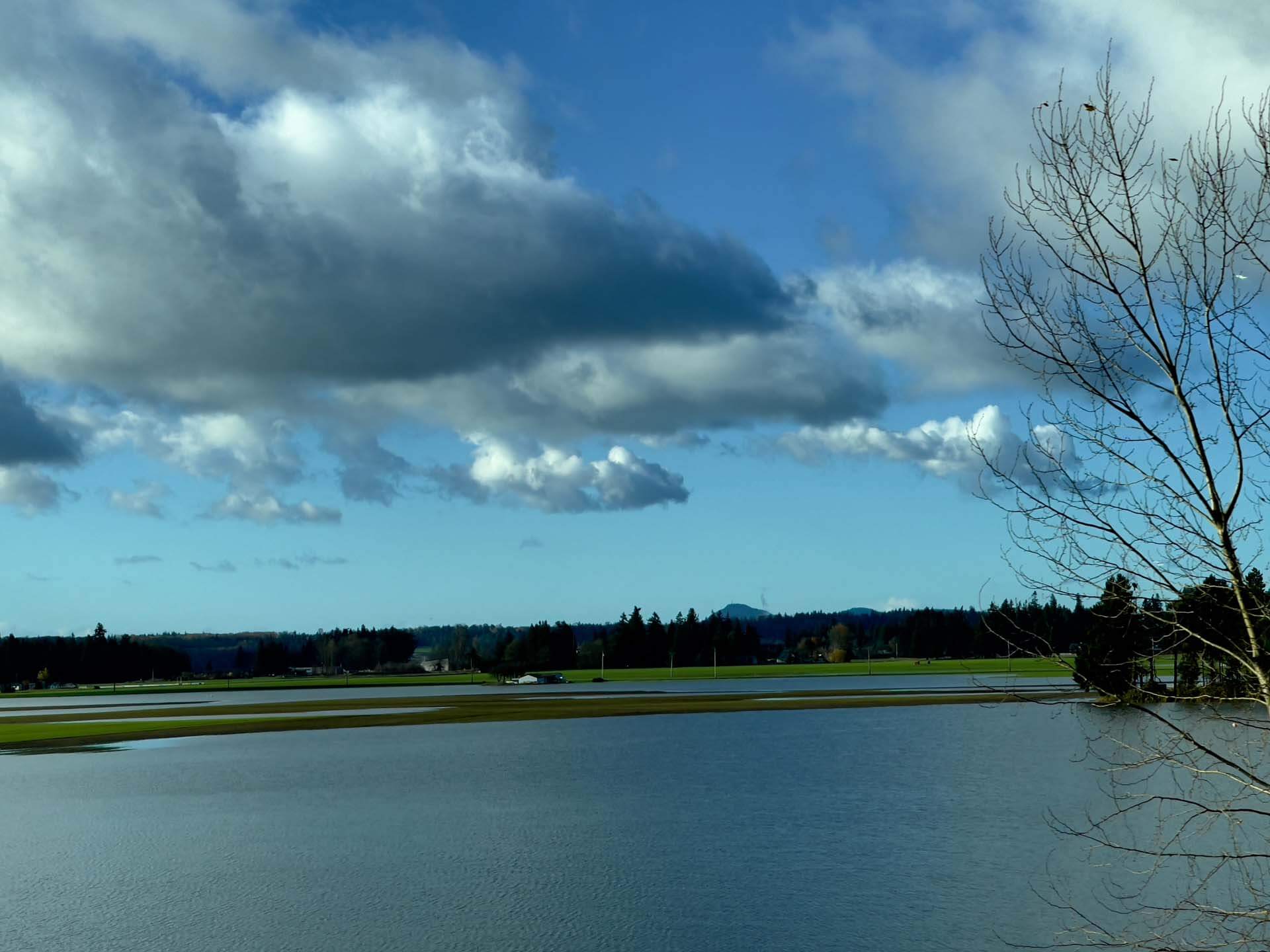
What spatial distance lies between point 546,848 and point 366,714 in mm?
70867

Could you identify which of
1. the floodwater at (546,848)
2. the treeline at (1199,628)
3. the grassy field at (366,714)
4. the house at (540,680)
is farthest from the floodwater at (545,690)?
the treeline at (1199,628)

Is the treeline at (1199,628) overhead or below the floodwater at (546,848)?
overhead

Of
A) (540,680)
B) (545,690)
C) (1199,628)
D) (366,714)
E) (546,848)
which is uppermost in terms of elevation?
(1199,628)

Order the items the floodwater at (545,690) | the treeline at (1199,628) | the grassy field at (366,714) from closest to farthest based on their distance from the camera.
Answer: the treeline at (1199,628)
the grassy field at (366,714)
the floodwater at (545,690)

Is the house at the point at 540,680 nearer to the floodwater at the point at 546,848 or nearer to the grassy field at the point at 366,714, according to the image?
the grassy field at the point at 366,714

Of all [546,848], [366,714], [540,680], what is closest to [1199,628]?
[546,848]

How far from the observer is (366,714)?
327 feet

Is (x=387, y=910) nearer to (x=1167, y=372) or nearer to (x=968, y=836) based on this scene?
(x=968, y=836)

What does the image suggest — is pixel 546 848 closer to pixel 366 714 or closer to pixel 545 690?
pixel 366 714

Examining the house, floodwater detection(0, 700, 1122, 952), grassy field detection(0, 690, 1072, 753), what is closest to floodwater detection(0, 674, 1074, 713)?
the house

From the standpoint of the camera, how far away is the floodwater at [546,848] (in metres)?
23.6

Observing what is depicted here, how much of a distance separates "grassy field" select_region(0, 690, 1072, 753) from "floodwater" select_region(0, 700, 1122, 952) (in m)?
21.8

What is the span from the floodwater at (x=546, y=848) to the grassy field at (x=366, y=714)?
21812mm

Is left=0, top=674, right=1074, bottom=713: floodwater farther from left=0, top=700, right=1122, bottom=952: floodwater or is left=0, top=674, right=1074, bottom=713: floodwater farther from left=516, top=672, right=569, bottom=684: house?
left=0, top=700, right=1122, bottom=952: floodwater
